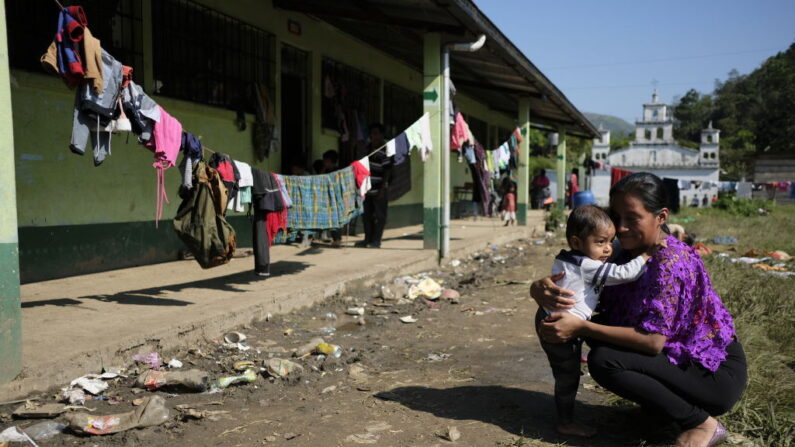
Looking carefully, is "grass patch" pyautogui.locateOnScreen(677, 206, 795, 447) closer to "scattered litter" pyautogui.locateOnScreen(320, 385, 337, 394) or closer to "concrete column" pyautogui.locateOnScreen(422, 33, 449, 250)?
"scattered litter" pyautogui.locateOnScreen(320, 385, 337, 394)

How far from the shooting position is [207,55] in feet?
24.3

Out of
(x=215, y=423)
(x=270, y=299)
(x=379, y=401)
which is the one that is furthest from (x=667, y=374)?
(x=270, y=299)

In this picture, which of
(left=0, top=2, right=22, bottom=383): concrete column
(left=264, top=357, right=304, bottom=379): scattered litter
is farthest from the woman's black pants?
(left=0, top=2, right=22, bottom=383): concrete column

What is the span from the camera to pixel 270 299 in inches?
198

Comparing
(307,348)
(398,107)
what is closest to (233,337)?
(307,348)

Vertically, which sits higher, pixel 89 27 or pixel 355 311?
pixel 89 27

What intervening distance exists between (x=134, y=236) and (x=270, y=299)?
2.27 m

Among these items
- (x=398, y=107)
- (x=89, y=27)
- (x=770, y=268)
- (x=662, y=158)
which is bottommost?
(x=770, y=268)

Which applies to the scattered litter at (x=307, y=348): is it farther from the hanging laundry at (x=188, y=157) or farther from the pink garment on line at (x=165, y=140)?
the pink garment on line at (x=165, y=140)

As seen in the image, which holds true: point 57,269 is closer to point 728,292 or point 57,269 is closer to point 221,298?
point 221,298

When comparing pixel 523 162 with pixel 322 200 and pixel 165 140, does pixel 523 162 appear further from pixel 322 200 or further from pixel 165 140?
pixel 165 140

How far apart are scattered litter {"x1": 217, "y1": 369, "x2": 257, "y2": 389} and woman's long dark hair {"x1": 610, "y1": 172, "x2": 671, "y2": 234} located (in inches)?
91.9

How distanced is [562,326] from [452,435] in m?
0.73

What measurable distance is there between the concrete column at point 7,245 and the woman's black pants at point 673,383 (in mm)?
2792
